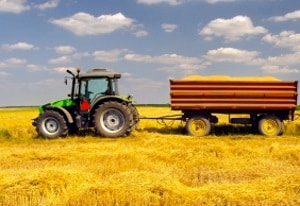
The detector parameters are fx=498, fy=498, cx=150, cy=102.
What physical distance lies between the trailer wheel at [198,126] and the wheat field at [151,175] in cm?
251

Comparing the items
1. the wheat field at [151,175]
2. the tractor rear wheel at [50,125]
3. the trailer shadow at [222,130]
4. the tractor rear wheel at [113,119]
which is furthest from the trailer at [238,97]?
the tractor rear wheel at [50,125]

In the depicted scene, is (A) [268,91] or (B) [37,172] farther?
(A) [268,91]

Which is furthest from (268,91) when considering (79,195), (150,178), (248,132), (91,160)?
(79,195)

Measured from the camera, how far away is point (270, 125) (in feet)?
52.5

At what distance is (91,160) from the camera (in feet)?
32.4

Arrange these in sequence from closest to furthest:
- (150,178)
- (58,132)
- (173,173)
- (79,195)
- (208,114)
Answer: (79,195) → (150,178) → (173,173) → (58,132) → (208,114)

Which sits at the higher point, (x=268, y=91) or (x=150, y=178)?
(x=268, y=91)

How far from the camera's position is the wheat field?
6.34 meters

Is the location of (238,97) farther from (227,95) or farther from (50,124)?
(50,124)

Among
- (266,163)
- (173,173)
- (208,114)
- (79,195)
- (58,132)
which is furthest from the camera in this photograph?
(208,114)

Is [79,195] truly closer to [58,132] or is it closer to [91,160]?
[91,160]

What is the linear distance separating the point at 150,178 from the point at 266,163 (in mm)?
3109

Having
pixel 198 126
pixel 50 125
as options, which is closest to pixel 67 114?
pixel 50 125

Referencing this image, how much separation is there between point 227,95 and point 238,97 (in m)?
0.36
